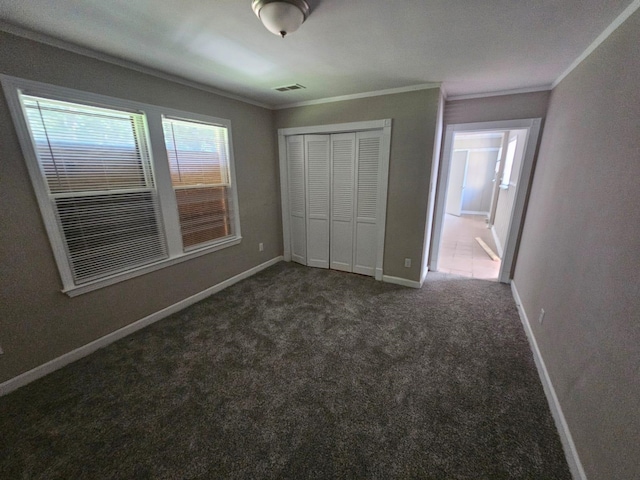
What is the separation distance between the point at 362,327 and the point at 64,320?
99.0 inches

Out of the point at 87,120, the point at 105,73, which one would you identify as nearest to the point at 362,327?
the point at 87,120

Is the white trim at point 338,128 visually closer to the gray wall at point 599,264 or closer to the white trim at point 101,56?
the white trim at point 101,56

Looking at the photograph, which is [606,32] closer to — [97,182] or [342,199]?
[342,199]

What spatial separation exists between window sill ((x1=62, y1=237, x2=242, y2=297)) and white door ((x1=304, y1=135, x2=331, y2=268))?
1142 mm

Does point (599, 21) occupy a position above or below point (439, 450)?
above

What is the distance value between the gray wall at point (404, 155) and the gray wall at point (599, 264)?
1142 mm

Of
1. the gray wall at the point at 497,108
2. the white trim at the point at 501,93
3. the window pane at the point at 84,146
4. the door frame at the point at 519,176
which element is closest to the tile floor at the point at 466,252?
the door frame at the point at 519,176

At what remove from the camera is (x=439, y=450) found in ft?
4.46

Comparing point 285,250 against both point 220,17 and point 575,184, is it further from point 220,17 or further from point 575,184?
point 575,184

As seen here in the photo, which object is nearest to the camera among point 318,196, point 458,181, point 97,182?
point 97,182

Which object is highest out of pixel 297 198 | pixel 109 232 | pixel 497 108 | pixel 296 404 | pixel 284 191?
pixel 497 108

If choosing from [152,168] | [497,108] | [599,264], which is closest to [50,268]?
[152,168]

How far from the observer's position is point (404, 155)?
2965 mm

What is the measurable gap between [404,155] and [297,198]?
1.68m
